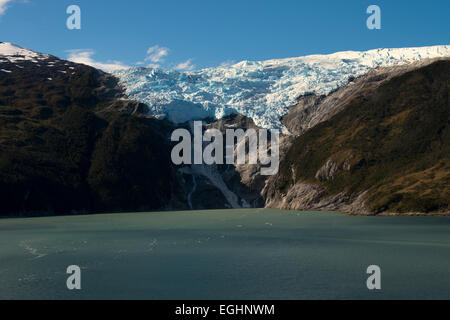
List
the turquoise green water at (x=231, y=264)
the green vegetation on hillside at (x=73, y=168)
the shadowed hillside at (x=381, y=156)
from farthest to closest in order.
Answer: the green vegetation on hillside at (x=73, y=168)
the shadowed hillside at (x=381, y=156)
the turquoise green water at (x=231, y=264)

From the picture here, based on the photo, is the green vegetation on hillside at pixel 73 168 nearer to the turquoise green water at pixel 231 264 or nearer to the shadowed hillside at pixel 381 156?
the shadowed hillside at pixel 381 156

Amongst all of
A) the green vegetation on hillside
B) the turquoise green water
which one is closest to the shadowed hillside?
the turquoise green water

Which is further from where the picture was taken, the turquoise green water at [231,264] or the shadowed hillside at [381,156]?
the shadowed hillside at [381,156]

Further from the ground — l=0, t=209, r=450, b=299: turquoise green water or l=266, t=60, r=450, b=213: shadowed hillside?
l=266, t=60, r=450, b=213: shadowed hillside

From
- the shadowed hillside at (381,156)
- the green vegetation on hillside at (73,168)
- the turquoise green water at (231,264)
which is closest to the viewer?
the turquoise green water at (231,264)

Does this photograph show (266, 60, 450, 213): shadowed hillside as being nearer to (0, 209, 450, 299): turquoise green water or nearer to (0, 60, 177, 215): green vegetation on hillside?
(0, 209, 450, 299): turquoise green water

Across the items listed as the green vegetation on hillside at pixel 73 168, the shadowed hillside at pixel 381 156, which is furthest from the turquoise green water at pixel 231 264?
the green vegetation on hillside at pixel 73 168

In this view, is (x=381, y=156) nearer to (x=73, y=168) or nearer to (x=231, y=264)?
(x=73, y=168)

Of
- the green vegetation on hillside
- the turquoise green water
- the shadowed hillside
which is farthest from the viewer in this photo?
the green vegetation on hillside

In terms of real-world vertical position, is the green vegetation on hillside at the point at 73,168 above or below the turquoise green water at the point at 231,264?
above
